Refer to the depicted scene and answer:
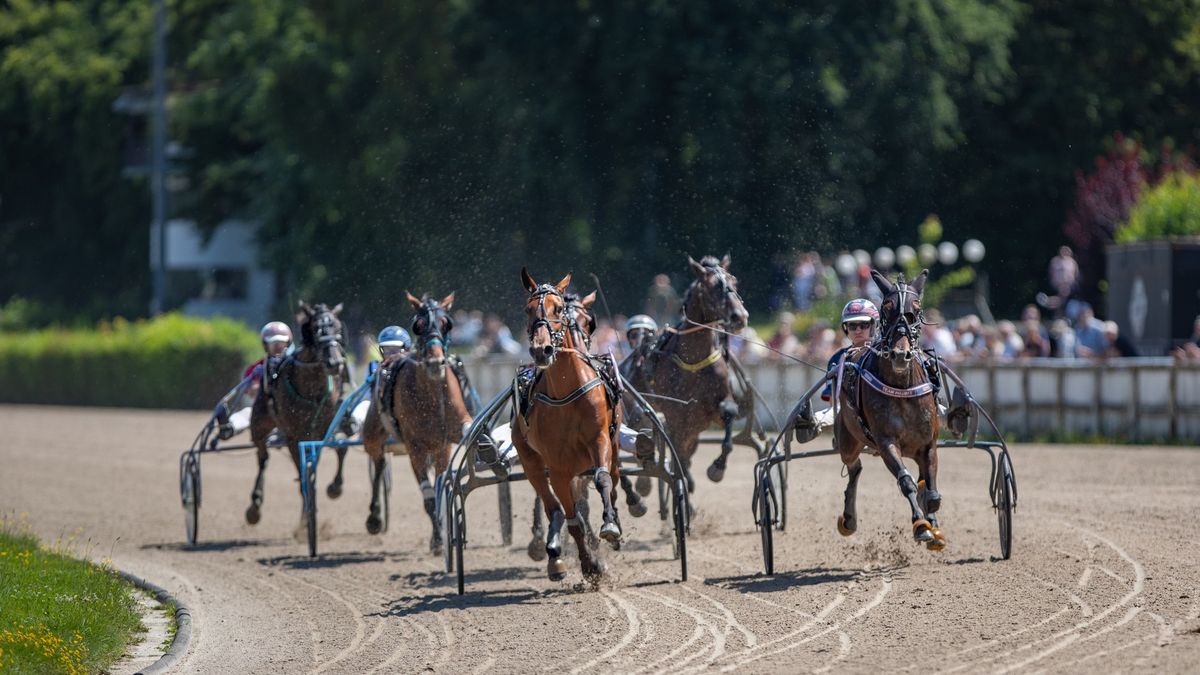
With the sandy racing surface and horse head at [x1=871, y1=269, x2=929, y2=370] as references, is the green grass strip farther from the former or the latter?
horse head at [x1=871, y1=269, x2=929, y2=370]

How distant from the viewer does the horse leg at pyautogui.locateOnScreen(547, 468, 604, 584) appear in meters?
9.77

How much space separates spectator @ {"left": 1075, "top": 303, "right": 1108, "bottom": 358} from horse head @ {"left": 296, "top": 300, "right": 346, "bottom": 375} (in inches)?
379

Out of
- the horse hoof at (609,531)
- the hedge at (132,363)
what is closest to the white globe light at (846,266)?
the hedge at (132,363)

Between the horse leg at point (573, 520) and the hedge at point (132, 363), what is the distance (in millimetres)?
21238

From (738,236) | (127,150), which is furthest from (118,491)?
(127,150)

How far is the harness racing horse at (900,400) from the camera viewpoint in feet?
32.1

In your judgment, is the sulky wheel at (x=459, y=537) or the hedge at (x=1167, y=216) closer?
the sulky wheel at (x=459, y=537)

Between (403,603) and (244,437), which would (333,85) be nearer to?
(244,437)

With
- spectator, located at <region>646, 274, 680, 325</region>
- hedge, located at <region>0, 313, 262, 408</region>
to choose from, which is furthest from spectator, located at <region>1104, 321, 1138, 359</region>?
hedge, located at <region>0, 313, 262, 408</region>

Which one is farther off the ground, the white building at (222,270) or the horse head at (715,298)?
the white building at (222,270)

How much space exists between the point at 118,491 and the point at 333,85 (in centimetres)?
1649

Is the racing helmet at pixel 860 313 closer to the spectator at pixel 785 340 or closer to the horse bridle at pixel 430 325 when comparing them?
the horse bridle at pixel 430 325

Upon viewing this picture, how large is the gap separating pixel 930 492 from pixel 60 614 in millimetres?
4713

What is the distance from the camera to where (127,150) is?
46.8 metres
